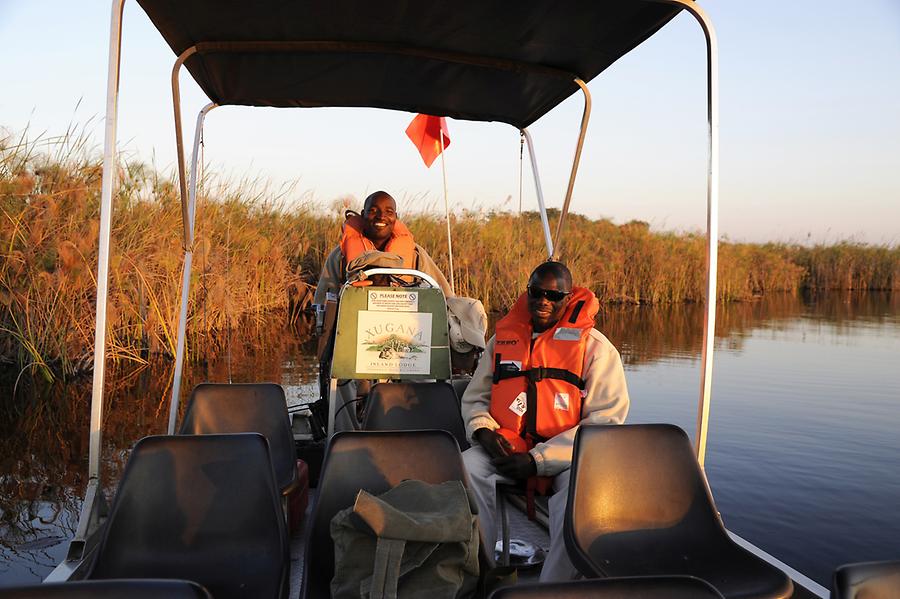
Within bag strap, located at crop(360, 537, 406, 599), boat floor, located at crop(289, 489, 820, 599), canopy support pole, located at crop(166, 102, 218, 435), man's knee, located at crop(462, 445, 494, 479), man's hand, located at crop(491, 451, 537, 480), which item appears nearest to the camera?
bag strap, located at crop(360, 537, 406, 599)

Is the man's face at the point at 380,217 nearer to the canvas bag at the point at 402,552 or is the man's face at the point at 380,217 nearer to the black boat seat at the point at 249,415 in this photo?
the black boat seat at the point at 249,415

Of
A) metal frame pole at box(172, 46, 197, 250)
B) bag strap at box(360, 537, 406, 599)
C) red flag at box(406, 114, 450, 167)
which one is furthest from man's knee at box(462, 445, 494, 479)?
red flag at box(406, 114, 450, 167)

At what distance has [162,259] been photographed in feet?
31.2

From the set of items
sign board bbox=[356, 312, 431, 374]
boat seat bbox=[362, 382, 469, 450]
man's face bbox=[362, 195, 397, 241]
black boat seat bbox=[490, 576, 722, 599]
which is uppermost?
man's face bbox=[362, 195, 397, 241]

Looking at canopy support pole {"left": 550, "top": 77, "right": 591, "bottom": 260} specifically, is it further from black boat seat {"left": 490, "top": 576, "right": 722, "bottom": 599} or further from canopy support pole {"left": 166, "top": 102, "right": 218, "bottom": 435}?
black boat seat {"left": 490, "top": 576, "right": 722, "bottom": 599}

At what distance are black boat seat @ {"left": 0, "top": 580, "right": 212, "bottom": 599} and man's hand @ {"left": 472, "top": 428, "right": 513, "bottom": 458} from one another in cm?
206

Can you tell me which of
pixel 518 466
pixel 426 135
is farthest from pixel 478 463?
pixel 426 135

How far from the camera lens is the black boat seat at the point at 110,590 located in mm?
1634

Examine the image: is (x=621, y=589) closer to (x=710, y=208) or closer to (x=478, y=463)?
(x=478, y=463)

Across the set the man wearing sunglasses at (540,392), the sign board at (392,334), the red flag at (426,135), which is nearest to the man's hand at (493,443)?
the man wearing sunglasses at (540,392)

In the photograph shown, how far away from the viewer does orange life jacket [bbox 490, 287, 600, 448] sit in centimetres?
376

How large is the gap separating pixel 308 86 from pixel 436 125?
9.45 feet

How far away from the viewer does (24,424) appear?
7.41 meters

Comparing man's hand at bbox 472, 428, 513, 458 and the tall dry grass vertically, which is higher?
the tall dry grass
